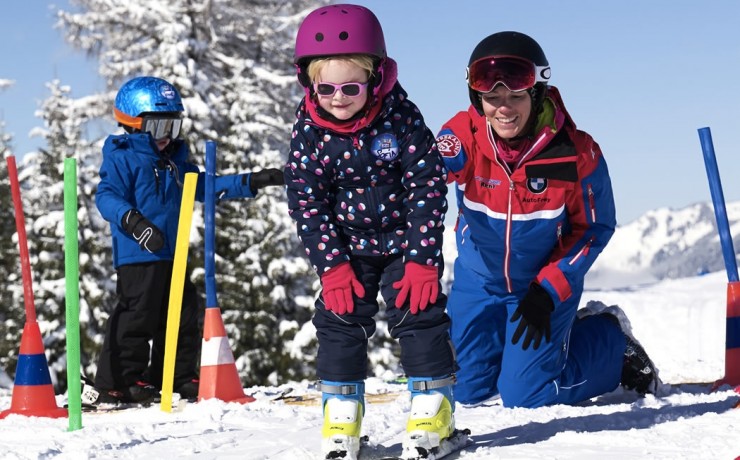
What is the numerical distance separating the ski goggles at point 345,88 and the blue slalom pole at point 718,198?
320 centimetres

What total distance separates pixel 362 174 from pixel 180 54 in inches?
682

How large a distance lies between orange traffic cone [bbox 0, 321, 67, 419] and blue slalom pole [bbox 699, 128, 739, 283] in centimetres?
400

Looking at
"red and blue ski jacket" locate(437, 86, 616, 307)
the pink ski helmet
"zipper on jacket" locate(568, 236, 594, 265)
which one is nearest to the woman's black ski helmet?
"red and blue ski jacket" locate(437, 86, 616, 307)

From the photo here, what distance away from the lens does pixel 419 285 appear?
3367 millimetres

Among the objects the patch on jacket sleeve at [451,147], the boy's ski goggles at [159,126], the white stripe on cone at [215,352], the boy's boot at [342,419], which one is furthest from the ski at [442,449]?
the boy's ski goggles at [159,126]

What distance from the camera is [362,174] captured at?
346 centimetres

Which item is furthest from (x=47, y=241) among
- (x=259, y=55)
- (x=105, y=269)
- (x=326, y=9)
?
(x=326, y=9)

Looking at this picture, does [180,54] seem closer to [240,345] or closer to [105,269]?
[105,269]

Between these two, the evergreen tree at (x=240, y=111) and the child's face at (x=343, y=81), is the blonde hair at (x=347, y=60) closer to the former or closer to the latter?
the child's face at (x=343, y=81)

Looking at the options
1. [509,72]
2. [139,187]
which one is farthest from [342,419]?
[139,187]

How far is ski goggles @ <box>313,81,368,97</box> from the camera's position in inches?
132

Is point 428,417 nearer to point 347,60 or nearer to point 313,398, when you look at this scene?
point 347,60

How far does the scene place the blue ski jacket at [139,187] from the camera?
5.67 meters

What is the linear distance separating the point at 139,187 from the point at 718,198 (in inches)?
139
